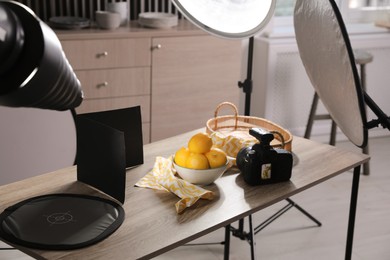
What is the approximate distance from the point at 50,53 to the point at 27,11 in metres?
0.06

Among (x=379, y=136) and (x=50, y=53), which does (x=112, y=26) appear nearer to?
(x=379, y=136)

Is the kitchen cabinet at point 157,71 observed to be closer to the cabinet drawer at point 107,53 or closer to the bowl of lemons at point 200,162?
the cabinet drawer at point 107,53

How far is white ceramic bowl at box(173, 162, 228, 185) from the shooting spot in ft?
7.45

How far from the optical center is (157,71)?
13.8 ft

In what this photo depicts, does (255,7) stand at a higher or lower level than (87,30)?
higher

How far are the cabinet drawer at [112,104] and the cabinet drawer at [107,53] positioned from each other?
208 mm

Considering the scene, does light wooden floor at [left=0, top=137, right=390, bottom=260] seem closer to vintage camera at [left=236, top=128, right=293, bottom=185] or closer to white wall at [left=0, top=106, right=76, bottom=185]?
white wall at [left=0, top=106, right=76, bottom=185]

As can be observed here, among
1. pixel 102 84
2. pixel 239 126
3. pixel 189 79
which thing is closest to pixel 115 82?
pixel 102 84

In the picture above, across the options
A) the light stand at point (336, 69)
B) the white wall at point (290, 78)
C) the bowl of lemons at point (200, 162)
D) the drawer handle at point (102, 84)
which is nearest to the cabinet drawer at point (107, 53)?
the drawer handle at point (102, 84)

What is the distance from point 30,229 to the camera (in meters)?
1.96

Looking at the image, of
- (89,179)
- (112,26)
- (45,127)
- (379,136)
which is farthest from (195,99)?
(89,179)

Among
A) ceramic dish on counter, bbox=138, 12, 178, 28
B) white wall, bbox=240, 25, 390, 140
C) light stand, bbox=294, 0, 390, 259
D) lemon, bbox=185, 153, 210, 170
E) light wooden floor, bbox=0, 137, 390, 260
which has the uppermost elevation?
light stand, bbox=294, 0, 390, 259

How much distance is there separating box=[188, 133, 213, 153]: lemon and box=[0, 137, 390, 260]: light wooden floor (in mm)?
1159

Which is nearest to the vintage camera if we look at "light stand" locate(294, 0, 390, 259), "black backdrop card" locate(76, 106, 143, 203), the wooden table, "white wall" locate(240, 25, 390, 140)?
the wooden table
